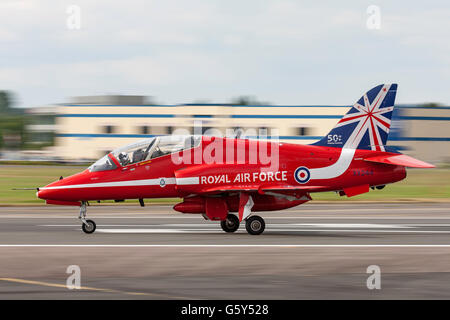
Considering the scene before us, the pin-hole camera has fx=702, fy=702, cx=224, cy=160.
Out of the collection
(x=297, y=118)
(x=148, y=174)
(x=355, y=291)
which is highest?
(x=297, y=118)

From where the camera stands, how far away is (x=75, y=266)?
13.5m

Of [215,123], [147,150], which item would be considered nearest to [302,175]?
[147,150]

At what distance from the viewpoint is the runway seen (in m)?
11.3

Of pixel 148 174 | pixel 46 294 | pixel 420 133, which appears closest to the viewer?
pixel 46 294

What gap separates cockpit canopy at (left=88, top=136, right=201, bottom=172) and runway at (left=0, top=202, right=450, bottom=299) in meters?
1.90

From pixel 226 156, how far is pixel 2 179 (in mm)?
34634

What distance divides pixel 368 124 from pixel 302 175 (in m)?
2.43

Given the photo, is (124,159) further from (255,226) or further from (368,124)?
(368,124)

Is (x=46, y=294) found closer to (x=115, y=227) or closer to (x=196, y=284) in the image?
(x=196, y=284)

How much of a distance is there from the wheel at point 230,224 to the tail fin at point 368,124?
326 centimetres

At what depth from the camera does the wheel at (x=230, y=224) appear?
1939cm

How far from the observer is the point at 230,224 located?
1941 cm

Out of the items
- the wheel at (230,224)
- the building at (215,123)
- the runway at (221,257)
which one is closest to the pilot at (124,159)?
the runway at (221,257)

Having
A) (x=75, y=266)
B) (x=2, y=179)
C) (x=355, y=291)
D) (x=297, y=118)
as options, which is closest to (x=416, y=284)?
(x=355, y=291)
